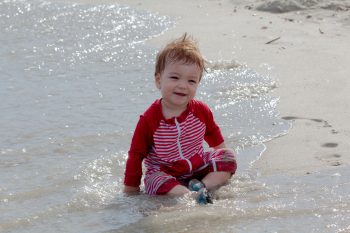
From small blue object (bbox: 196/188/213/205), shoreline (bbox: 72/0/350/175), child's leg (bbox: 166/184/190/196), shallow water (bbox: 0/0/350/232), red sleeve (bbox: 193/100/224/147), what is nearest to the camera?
shallow water (bbox: 0/0/350/232)

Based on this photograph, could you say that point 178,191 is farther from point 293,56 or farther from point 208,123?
point 293,56

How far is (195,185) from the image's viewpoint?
13.9ft

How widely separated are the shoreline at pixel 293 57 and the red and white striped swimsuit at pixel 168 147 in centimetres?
41

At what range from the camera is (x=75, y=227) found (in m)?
3.72

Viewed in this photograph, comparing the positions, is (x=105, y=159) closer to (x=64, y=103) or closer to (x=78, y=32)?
(x=64, y=103)

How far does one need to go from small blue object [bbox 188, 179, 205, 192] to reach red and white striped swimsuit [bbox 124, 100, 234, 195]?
10 cm

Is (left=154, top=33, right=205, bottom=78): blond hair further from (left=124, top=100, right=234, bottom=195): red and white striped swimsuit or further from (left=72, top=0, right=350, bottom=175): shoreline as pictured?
(left=72, top=0, right=350, bottom=175): shoreline

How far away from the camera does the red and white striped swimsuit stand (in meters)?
4.27

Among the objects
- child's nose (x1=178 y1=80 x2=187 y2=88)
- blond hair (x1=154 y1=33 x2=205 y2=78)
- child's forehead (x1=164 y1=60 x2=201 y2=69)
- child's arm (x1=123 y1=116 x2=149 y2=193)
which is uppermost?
blond hair (x1=154 y1=33 x2=205 y2=78)

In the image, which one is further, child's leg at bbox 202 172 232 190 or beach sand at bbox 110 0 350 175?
beach sand at bbox 110 0 350 175

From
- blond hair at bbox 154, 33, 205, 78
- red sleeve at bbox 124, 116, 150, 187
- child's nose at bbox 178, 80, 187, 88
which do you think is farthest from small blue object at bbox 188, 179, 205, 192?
blond hair at bbox 154, 33, 205, 78

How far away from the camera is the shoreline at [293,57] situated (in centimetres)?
472

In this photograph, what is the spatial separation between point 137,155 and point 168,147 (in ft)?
0.61

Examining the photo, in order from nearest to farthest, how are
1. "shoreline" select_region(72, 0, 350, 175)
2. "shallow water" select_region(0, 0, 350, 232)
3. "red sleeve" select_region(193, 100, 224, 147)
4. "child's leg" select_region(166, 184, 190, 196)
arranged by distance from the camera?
"shallow water" select_region(0, 0, 350, 232)
"child's leg" select_region(166, 184, 190, 196)
"red sleeve" select_region(193, 100, 224, 147)
"shoreline" select_region(72, 0, 350, 175)
